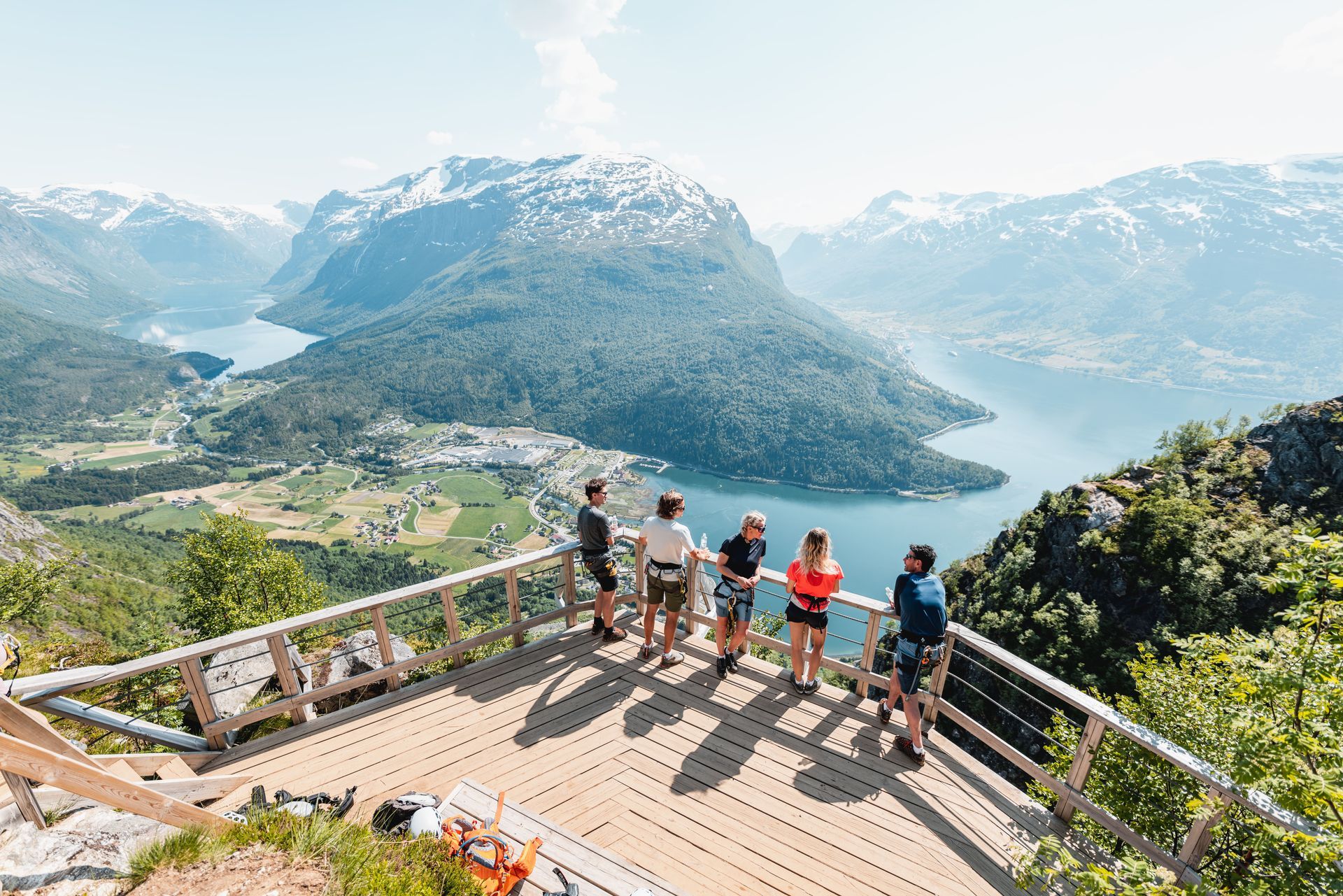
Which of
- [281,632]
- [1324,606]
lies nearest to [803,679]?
[1324,606]

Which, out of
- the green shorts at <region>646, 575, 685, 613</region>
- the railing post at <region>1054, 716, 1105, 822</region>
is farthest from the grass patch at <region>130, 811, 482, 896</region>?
the railing post at <region>1054, 716, 1105, 822</region>

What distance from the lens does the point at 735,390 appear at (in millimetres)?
165250

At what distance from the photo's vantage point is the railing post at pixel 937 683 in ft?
17.8

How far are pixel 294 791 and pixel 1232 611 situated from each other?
29.9 meters

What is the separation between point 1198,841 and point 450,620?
22.3 ft

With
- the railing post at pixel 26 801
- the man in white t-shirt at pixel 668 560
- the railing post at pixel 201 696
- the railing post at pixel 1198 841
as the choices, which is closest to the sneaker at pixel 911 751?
the railing post at pixel 1198 841

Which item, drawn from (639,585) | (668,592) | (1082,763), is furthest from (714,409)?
(1082,763)

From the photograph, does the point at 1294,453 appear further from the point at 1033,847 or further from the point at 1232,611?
the point at 1033,847

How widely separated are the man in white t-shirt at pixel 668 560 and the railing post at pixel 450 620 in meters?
2.28

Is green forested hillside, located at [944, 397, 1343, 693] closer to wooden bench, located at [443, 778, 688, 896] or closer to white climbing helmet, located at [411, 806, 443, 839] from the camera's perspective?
wooden bench, located at [443, 778, 688, 896]

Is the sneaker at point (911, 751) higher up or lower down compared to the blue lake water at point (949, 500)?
higher up

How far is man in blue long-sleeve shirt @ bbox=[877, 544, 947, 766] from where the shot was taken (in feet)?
17.0

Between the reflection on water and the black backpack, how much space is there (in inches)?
2940

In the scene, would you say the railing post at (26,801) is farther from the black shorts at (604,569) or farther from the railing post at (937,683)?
the railing post at (937,683)
